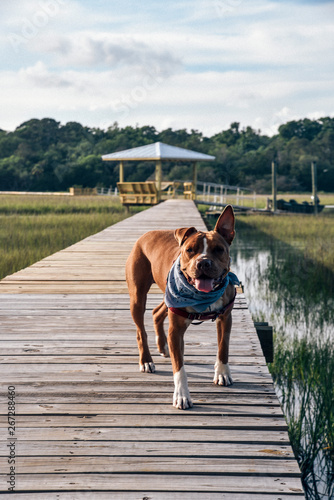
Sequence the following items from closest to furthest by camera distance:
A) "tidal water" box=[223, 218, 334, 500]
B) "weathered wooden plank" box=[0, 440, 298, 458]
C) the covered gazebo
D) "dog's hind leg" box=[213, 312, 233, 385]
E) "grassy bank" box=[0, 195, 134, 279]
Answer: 1. "weathered wooden plank" box=[0, 440, 298, 458]
2. "dog's hind leg" box=[213, 312, 233, 385]
3. "tidal water" box=[223, 218, 334, 500]
4. "grassy bank" box=[0, 195, 134, 279]
5. the covered gazebo

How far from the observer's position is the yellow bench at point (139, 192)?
2366cm

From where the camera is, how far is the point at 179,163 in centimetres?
5825

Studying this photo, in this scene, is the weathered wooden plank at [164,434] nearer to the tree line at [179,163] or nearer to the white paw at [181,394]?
the white paw at [181,394]

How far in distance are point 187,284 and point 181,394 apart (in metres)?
0.53

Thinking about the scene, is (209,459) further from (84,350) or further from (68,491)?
(84,350)

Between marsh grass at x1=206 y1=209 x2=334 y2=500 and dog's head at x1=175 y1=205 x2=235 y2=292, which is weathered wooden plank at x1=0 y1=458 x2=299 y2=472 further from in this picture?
marsh grass at x1=206 y1=209 x2=334 y2=500

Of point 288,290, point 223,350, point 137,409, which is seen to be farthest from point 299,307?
point 137,409

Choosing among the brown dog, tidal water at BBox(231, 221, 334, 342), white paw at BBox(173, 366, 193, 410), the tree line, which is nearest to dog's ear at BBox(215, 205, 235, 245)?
the brown dog

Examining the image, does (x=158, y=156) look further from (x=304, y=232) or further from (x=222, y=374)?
(x=222, y=374)

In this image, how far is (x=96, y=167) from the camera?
55.6 m

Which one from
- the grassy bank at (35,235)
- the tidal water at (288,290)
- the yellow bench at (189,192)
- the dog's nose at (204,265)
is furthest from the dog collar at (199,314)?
the yellow bench at (189,192)

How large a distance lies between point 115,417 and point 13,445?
1.52ft

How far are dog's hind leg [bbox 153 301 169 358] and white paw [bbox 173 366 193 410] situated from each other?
61 centimetres

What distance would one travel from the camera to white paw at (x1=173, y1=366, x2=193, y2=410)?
8.44 ft
